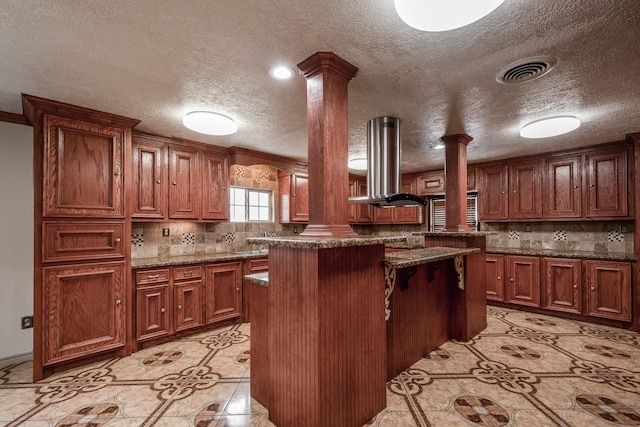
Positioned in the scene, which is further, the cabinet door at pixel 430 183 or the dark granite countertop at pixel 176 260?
the cabinet door at pixel 430 183

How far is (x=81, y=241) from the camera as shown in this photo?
2.59 m

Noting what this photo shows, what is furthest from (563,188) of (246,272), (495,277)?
(246,272)

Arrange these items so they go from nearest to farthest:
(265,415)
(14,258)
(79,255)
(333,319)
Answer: (333,319) → (265,415) → (79,255) → (14,258)

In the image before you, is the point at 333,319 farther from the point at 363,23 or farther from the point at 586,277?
the point at 586,277

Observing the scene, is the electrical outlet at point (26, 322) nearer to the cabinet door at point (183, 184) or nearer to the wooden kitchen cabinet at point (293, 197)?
the cabinet door at point (183, 184)

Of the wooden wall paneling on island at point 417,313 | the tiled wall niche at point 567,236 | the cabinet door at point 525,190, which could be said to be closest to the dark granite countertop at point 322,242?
the wooden wall paneling on island at point 417,313

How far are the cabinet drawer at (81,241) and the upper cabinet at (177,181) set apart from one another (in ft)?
1.47

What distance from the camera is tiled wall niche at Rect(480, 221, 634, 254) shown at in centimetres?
396

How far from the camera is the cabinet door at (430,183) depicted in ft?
17.1

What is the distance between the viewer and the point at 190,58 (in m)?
1.79

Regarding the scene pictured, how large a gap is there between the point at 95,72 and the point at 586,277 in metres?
5.41

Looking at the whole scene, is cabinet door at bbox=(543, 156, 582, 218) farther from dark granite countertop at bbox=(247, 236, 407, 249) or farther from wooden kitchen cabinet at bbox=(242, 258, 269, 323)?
wooden kitchen cabinet at bbox=(242, 258, 269, 323)

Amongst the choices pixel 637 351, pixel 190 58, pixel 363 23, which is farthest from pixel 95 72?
pixel 637 351

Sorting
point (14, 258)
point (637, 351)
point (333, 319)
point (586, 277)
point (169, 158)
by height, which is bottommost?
point (637, 351)
